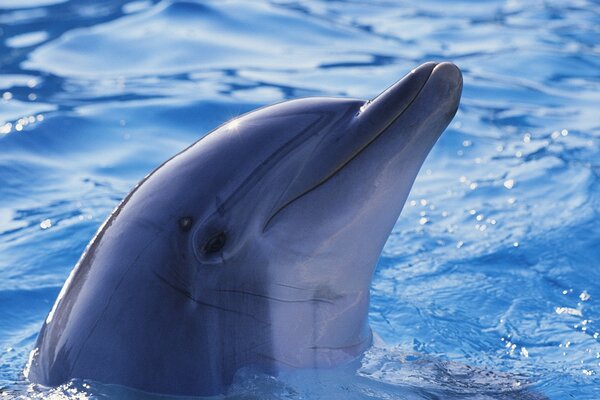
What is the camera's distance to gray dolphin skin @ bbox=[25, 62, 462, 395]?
13.1 ft

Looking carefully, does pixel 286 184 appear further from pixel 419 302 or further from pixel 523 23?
pixel 523 23

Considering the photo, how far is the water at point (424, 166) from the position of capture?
5.91 metres

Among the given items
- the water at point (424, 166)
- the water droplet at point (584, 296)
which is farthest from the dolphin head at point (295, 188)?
the water droplet at point (584, 296)

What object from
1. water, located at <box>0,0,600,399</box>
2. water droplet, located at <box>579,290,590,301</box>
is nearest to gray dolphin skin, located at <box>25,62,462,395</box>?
water, located at <box>0,0,600,399</box>

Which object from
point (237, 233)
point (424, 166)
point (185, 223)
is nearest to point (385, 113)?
point (237, 233)

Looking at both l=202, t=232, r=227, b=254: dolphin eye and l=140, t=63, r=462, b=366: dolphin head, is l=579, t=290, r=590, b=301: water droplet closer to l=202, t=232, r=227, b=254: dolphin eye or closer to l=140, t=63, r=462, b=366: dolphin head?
l=140, t=63, r=462, b=366: dolphin head

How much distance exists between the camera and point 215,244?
4.03m

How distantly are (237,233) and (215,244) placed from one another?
93 millimetres

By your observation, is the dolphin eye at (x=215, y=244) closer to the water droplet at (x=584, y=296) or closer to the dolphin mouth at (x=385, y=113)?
the dolphin mouth at (x=385, y=113)

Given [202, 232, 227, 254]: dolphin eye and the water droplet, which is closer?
[202, 232, 227, 254]: dolphin eye

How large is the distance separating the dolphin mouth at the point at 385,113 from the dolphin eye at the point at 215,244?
223 mm

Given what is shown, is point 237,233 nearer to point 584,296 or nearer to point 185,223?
point 185,223

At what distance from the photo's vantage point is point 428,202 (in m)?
8.31

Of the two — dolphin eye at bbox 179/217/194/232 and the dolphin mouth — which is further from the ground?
the dolphin mouth
